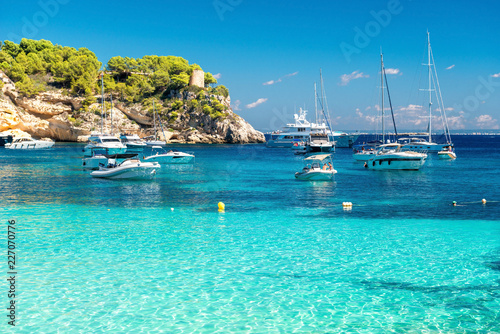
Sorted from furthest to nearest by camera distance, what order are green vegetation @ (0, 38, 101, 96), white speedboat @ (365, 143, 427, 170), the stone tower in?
1. the stone tower
2. green vegetation @ (0, 38, 101, 96)
3. white speedboat @ (365, 143, 427, 170)

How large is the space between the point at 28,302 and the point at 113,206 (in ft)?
45.2

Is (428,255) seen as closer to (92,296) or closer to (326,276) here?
(326,276)

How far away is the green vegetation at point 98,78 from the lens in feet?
407

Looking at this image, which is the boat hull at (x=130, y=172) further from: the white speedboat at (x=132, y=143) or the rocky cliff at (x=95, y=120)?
the rocky cliff at (x=95, y=120)

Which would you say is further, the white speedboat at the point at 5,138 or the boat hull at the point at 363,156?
the white speedboat at the point at 5,138

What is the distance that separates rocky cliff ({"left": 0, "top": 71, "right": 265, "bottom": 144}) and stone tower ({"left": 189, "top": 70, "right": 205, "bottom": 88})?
20.7ft

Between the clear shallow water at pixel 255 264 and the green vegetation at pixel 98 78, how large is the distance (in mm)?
104427

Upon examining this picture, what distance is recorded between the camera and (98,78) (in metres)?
133

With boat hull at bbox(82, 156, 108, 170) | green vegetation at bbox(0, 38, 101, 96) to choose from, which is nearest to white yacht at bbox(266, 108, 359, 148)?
green vegetation at bbox(0, 38, 101, 96)

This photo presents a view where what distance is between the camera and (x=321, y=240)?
16312 millimetres

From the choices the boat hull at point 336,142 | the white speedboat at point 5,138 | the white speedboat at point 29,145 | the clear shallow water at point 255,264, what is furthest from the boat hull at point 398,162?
the white speedboat at point 5,138

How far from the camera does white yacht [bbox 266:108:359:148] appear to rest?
398ft

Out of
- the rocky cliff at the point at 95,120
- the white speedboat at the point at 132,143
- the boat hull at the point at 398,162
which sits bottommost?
the boat hull at the point at 398,162

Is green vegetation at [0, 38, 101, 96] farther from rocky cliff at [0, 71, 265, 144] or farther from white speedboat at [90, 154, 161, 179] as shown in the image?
white speedboat at [90, 154, 161, 179]
